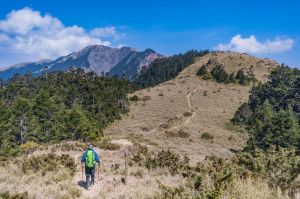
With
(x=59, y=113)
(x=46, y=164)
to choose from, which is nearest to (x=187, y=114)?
(x=59, y=113)

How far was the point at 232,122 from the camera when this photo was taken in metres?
61.4

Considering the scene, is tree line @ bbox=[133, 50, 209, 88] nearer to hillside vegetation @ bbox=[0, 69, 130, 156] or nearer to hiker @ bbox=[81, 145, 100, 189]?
hillside vegetation @ bbox=[0, 69, 130, 156]

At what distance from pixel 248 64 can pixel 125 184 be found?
381ft

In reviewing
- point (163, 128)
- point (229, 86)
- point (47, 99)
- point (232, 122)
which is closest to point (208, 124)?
point (232, 122)

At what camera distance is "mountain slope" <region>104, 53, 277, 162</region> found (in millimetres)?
43594

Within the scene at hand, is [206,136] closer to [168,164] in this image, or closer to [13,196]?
[168,164]

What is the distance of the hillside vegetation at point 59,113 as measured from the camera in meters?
51.2

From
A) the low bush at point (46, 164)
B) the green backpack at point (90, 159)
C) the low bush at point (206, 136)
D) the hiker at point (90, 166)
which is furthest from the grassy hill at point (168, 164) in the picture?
the green backpack at point (90, 159)

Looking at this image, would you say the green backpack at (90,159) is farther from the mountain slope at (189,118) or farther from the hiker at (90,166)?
the mountain slope at (189,118)

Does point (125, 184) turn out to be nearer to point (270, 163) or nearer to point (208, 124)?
point (270, 163)

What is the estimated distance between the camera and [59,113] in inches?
2235

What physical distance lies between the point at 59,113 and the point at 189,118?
2205 cm

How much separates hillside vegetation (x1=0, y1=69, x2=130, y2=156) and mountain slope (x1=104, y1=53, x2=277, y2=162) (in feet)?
12.2

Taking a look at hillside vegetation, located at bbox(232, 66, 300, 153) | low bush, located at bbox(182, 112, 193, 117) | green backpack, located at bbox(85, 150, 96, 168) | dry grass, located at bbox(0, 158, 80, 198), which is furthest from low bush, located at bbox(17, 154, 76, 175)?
low bush, located at bbox(182, 112, 193, 117)
